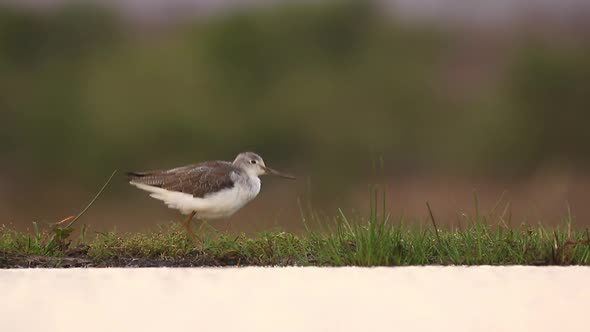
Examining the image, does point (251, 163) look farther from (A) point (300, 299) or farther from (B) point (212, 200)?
(A) point (300, 299)

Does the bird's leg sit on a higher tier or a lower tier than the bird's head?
lower

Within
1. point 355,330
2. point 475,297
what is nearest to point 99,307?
point 355,330

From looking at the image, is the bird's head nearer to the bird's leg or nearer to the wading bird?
the wading bird

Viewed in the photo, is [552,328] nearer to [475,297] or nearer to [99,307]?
[475,297]

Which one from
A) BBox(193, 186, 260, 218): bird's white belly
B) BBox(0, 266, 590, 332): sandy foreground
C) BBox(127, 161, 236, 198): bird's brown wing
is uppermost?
BBox(127, 161, 236, 198): bird's brown wing

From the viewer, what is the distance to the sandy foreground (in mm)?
Answer: 6242

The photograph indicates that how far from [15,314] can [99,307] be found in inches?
19.3

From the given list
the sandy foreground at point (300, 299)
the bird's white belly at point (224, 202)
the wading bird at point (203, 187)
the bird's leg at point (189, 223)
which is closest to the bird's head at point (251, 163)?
the wading bird at point (203, 187)

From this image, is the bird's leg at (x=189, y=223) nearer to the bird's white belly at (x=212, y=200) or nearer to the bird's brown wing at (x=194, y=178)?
the bird's white belly at (x=212, y=200)

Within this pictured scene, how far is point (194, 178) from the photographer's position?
314 inches

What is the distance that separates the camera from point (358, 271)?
6.84 metres

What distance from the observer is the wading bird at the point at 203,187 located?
26.1ft

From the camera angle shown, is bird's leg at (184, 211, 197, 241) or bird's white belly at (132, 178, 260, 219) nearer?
bird's leg at (184, 211, 197, 241)

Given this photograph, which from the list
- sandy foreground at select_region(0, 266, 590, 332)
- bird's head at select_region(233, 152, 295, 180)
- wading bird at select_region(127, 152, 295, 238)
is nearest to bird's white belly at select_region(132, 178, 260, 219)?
wading bird at select_region(127, 152, 295, 238)
